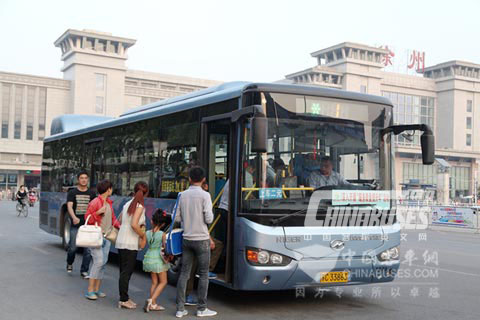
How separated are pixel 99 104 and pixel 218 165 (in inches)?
3513

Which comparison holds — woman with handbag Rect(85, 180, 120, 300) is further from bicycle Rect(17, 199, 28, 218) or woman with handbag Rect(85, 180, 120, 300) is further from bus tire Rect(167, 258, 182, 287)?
bicycle Rect(17, 199, 28, 218)

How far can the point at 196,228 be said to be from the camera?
6.81 meters

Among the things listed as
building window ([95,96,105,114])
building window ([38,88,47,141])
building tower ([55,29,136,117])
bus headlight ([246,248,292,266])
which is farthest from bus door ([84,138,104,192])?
building window ([38,88,47,141])

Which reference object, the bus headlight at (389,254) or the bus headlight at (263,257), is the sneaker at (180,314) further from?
the bus headlight at (389,254)

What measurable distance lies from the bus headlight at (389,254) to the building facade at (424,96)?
9313 centimetres

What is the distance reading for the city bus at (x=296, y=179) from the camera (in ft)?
23.3

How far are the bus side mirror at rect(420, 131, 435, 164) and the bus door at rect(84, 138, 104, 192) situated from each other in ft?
21.5

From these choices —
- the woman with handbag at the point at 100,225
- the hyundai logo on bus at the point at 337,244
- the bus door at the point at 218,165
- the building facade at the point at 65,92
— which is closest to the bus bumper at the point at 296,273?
the hyundai logo on bus at the point at 337,244

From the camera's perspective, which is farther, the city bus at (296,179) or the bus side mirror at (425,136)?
the bus side mirror at (425,136)

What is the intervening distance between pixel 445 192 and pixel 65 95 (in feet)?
193

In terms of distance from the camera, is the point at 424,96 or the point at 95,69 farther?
the point at 424,96

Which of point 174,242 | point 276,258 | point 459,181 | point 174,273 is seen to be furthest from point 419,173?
point 174,242

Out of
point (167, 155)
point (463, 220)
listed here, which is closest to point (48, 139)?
point (167, 155)

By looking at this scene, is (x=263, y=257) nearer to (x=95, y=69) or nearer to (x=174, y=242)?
(x=174, y=242)
